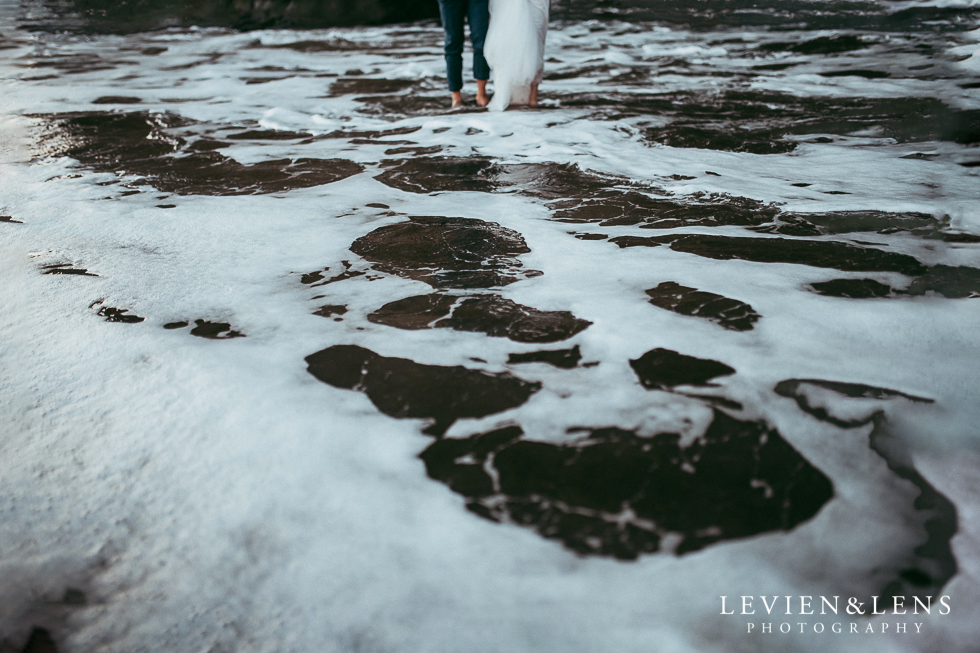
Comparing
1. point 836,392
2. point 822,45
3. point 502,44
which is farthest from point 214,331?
point 822,45

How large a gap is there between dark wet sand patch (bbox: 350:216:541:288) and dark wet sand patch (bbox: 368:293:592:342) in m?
0.13

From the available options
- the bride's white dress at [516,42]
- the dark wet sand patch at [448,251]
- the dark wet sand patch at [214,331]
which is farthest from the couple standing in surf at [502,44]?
the dark wet sand patch at [214,331]

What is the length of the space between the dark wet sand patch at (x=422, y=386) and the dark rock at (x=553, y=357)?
0.08 m

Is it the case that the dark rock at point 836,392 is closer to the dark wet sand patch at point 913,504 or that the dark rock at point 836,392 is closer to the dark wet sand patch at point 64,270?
the dark wet sand patch at point 913,504

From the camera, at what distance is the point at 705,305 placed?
1.84 metres

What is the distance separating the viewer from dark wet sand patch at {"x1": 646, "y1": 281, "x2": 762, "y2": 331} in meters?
1.76

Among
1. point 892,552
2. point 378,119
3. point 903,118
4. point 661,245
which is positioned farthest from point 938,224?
point 378,119

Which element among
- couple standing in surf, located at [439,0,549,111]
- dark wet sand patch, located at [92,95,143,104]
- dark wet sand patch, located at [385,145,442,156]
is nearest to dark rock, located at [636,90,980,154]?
couple standing in surf, located at [439,0,549,111]

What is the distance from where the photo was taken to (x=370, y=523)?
46.6 inches

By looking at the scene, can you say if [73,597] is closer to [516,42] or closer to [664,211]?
[664,211]

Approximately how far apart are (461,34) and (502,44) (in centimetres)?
53

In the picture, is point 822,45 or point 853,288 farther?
point 822,45

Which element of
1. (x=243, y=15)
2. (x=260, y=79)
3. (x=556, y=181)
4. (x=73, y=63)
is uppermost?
(x=243, y=15)

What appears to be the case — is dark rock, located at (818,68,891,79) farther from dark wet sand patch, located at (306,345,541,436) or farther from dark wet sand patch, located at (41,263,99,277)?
A: dark wet sand patch, located at (41,263,99,277)
